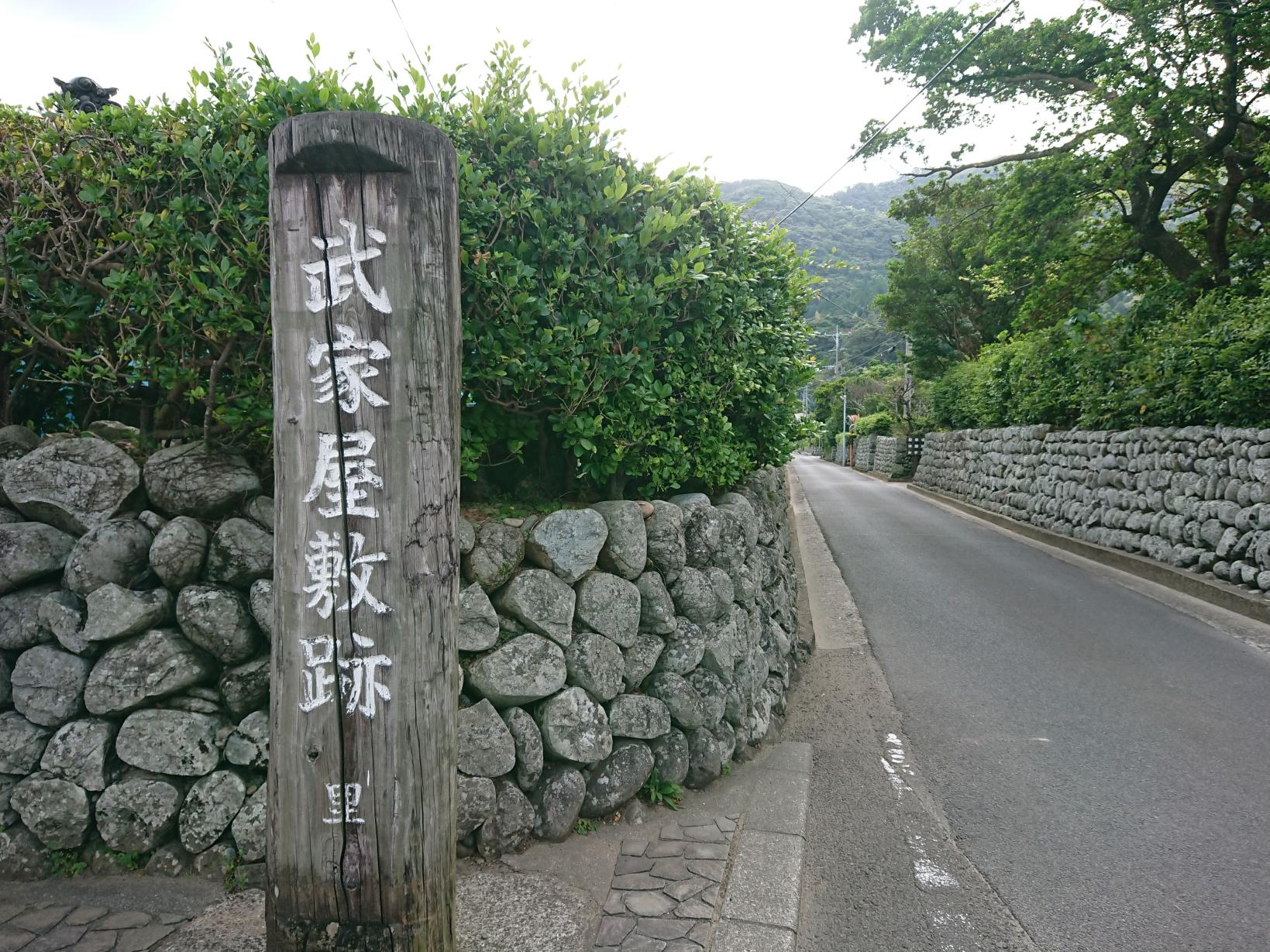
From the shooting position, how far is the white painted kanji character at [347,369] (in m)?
1.90

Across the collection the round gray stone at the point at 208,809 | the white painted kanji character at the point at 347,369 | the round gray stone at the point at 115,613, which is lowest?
the round gray stone at the point at 208,809

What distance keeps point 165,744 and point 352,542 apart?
156 cm

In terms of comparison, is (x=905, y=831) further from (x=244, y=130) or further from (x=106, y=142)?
(x=106, y=142)

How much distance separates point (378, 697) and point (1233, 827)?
4.01 metres

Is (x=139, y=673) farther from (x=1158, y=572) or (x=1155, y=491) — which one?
(x=1155, y=491)

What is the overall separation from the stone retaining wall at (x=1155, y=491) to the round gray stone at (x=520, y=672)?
8.03 meters

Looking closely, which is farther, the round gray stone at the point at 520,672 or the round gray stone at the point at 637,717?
the round gray stone at the point at 637,717

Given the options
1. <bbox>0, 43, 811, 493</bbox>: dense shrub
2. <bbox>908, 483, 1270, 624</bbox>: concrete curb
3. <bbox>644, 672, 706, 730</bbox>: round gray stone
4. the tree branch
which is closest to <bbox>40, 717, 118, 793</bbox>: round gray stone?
<bbox>0, 43, 811, 493</bbox>: dense shrub

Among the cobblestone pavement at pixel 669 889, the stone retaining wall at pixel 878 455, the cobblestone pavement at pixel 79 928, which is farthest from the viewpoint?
the stone retaining wall at pixel 878 455

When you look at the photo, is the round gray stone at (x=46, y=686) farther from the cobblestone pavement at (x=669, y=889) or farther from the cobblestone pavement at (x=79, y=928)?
the cobblestone pavement at (x=669, y=889)

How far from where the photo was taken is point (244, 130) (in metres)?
2.86

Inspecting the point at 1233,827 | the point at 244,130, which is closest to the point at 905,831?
the point at 1233,827

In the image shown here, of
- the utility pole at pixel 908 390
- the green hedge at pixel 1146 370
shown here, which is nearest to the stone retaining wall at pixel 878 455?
the utility pole at pixel 908 390

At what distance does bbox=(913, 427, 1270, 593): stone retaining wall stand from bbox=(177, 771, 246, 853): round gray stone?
30.2ft
